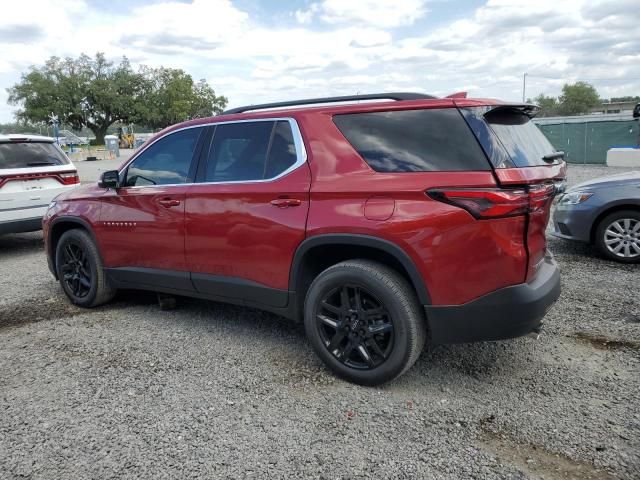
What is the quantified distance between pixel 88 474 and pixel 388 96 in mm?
2749

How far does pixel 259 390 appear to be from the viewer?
3213 millimetres

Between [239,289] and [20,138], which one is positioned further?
[20,138]

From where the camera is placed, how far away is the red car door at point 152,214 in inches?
161

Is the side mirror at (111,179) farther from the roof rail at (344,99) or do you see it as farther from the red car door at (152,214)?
the roof rail at (344,99)

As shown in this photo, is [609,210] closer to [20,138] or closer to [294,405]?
[294,405]

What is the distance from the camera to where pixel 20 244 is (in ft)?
27.8

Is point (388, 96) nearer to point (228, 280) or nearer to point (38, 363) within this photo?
point (228, 280)

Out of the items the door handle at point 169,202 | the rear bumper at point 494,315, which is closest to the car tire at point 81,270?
the door handle at point 169,202

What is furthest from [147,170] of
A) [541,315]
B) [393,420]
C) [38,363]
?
[541,315]

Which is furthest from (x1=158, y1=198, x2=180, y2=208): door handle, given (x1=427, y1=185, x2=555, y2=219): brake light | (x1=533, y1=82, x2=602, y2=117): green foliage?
(x1=533, y1=82, x2=602, y2=117): green foliage

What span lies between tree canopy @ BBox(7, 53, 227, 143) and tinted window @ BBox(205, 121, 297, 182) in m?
63.4

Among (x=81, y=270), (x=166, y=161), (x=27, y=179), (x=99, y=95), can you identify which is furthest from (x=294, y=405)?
(x=99, y=95)

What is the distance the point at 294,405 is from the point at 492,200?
165cm

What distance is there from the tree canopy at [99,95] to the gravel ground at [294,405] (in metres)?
63.8
